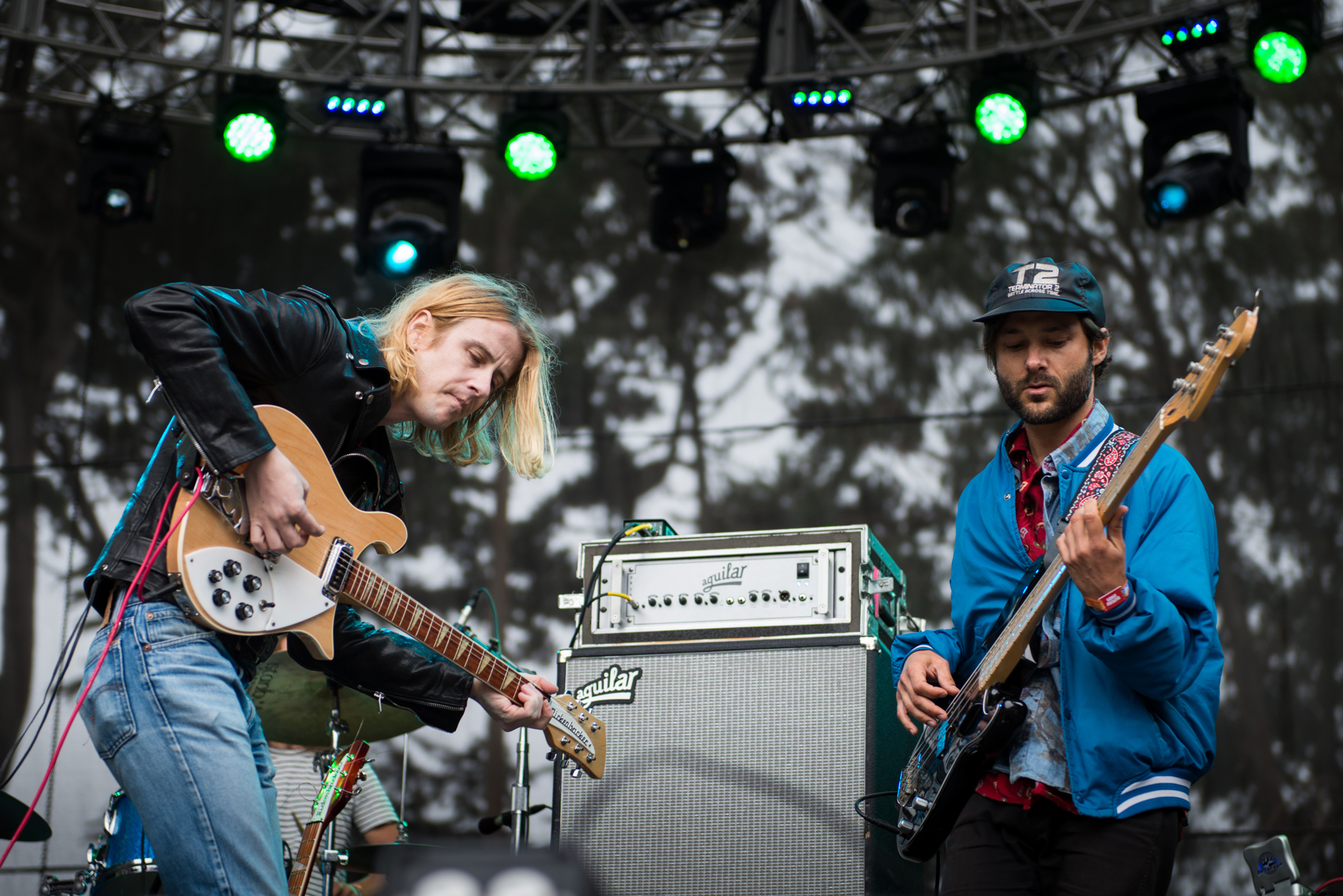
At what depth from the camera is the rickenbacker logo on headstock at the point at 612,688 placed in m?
3.54

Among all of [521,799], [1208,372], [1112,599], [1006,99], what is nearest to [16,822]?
[521,799]

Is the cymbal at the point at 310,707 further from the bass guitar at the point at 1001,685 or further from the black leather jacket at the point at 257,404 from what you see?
the bass guitar at the point at 1001,685

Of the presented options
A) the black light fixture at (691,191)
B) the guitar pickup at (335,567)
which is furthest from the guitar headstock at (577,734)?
the black light fixture at (691,191)

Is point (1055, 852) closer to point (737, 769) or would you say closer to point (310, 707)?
point (737, 769)

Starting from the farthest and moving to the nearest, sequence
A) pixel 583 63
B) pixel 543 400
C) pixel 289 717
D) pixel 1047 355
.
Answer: pixel 583 63 < pixel 289 717 < pixel 543 400 < pixel 1047 355

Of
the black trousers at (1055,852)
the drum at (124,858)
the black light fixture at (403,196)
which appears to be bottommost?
the drum at (124,858)

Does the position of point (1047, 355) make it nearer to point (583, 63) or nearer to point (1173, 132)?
point (1173, 132)

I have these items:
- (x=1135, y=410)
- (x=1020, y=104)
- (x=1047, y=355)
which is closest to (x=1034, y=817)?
(x=1047, y=355)

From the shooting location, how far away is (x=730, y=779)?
339cm

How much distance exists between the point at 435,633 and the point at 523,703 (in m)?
0.28

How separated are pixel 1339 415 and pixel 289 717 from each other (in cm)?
541

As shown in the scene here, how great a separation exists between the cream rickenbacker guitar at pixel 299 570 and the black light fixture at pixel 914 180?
420 cm

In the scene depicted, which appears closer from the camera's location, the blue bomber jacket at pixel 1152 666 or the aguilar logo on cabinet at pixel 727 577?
the blue bomber jacket at pixel 1152 666

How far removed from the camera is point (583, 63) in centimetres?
655
